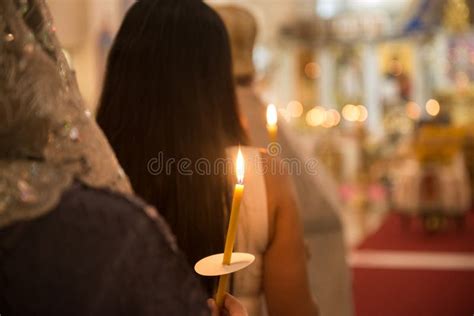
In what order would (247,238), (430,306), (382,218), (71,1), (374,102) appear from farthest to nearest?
(374,102) → (382,218) → (71,1) → (430,306) → (247,238)

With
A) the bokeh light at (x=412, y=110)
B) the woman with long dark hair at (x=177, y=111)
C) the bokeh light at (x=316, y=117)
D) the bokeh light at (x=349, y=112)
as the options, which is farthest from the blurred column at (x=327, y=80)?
the woman with long dark hair at (x=177, y=111)

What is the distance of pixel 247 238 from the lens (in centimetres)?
136

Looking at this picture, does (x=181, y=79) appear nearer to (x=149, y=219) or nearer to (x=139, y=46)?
(x=139, y=46)

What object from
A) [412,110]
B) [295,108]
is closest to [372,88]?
[412,110]

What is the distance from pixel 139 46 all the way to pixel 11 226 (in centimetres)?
69

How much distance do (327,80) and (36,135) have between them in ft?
56.3

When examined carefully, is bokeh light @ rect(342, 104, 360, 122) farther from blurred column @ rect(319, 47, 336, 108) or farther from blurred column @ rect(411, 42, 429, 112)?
blurred column @ rect(411, 42, 429, 112)

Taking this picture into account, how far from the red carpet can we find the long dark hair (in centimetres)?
295

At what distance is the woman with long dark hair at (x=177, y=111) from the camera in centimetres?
120

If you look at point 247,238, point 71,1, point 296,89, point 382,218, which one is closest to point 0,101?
point 247,238

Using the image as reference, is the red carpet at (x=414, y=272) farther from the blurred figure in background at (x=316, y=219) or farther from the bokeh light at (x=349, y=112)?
the bokeh light at (x=349, y=112)

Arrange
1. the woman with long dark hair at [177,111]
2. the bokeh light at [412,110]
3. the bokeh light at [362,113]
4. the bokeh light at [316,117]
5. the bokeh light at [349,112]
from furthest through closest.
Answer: the bokeh light at [349,112] < the bokeh light at [362,113] < the bokeh light at [412,110] < the bokeh light at [316,117] < the woman with long dark hair at [177,111]

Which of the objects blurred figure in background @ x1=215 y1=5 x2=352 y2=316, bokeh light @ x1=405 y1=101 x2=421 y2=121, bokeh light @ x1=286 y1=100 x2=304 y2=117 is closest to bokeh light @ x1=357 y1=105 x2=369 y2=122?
bokeh light @ x1=405 y1=101 x2=421 y2=121

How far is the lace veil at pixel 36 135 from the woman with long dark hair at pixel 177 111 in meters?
0.50
